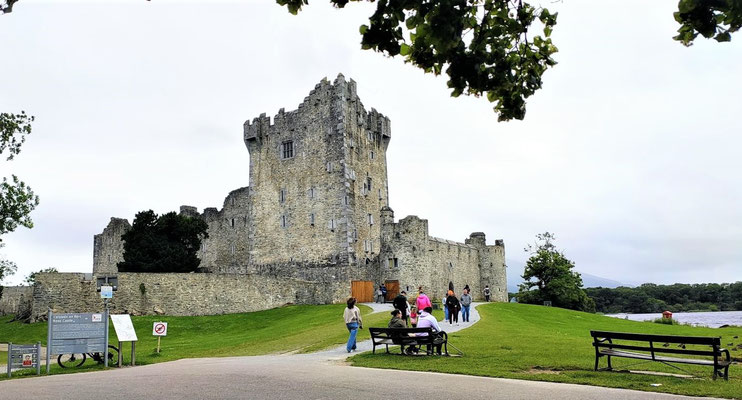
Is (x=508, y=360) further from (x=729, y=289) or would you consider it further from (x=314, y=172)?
(x=729, y=289)

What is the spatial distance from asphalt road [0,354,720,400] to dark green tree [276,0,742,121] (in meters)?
5.01

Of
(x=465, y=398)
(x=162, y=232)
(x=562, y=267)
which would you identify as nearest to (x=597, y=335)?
(x=465, y=398)

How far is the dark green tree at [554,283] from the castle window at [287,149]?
27.3 m

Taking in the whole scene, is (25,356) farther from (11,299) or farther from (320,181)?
(11,299)

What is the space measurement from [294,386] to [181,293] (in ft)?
103

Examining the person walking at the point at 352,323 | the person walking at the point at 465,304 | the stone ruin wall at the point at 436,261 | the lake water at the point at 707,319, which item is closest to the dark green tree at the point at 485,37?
the person walking at the point at 352,323

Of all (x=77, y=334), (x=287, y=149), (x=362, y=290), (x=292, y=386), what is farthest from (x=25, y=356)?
(x=287, y=149)

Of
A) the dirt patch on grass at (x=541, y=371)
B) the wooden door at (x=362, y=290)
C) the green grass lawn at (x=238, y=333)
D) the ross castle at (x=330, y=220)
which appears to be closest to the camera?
the dirt patch on grass at (x=541, y=371)

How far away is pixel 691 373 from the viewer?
12906mm

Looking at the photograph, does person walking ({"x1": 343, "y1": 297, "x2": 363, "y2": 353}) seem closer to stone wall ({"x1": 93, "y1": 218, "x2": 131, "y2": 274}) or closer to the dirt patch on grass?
the dirt patch on grass

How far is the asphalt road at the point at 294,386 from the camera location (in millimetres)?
10500

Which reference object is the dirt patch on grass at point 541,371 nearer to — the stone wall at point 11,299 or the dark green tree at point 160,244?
the dark green tree at point 160,244

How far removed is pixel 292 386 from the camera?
11.7 metres

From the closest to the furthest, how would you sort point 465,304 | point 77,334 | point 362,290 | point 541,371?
point 541,371, point 77,334, point 465,304, point 362,290
